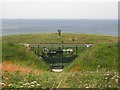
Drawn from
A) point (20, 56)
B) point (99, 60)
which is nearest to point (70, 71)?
point (99, 60)

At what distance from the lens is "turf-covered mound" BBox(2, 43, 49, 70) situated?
1755 cm

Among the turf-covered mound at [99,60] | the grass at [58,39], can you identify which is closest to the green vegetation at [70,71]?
the turf-covered mound at [99,60]

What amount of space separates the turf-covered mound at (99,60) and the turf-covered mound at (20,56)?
5.44 ft

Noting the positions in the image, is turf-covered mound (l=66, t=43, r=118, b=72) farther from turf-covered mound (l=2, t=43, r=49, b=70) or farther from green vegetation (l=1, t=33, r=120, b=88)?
turf-covered mound (l=2, t=43, r=49, b=70)

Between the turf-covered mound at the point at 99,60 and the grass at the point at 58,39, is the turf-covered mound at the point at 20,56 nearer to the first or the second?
the turf-covered mound at the point at 99,60

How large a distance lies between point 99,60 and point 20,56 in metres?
4.34

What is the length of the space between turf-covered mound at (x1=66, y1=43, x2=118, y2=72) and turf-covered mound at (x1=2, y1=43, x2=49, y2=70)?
1.66 m

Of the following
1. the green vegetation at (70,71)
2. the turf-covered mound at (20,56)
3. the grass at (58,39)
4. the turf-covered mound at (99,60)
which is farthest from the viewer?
the grass at (58,39)

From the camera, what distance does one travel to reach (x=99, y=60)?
17359 mm

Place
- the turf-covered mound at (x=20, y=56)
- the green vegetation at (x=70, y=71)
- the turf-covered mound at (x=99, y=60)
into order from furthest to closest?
the turf-covered mound at (x=20, y=56), the turf-covered mound at (x=99, y=60), the green vegetation at (x=70, y=71)

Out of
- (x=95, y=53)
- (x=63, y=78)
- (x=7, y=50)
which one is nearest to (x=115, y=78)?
(x=63, y=78)

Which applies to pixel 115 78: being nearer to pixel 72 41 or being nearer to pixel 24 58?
pixel 24 58

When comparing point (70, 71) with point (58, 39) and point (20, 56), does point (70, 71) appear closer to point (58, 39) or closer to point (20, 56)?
point (20, 56)

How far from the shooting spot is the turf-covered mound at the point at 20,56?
57.6ft
